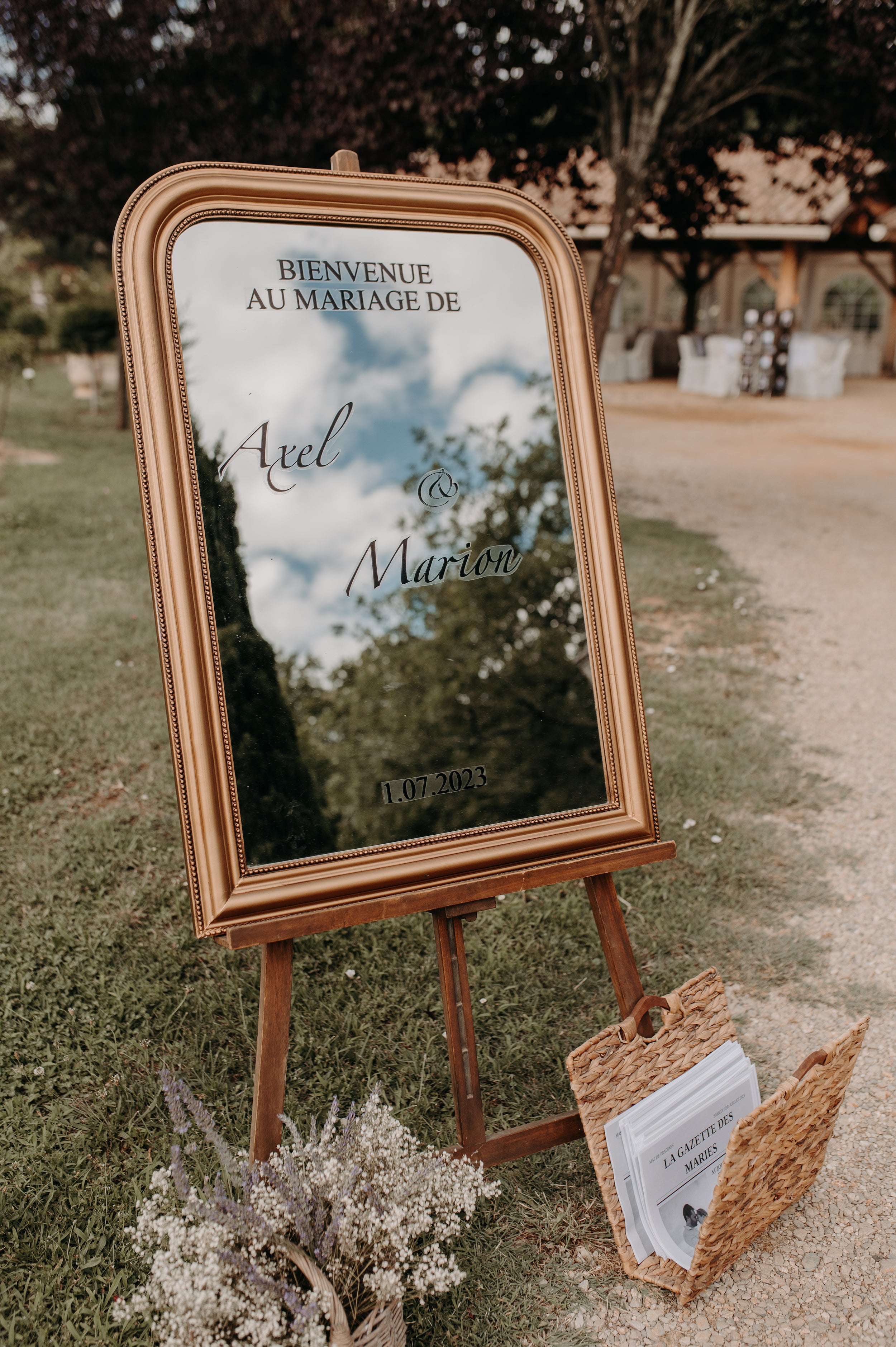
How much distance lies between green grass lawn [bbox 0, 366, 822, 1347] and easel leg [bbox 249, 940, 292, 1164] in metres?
0.44

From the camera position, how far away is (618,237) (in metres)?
6.73

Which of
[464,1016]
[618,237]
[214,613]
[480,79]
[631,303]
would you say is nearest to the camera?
[214,613]

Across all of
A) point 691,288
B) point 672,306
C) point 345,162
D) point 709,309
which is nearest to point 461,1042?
point 345,162

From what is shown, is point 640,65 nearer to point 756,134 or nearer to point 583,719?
point 756,134

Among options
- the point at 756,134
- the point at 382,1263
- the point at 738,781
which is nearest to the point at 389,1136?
the point at 382,1263

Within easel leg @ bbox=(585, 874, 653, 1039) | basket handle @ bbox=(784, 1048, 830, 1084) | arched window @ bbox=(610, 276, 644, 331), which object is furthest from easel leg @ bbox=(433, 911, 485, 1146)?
arched window @ bbox=(610, 276, 644, 331)

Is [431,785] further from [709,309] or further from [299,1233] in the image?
[709,309]

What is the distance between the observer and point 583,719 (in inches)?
70.6

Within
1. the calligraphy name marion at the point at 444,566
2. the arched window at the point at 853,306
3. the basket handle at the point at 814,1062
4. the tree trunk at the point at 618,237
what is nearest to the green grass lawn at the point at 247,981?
the basket handle at the point at 814,1062

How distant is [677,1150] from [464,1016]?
1.53 ft

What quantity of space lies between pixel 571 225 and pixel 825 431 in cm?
580

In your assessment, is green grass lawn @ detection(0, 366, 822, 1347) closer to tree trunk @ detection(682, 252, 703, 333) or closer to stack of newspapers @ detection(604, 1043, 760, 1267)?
stack of newspapers @ detection(604, 1043, 760, 1267)

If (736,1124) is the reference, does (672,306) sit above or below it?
above

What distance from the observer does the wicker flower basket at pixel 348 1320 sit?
139 centimetres
